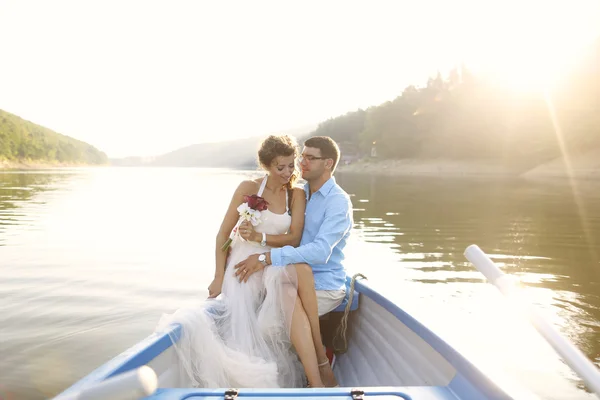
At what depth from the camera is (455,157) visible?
203 ft

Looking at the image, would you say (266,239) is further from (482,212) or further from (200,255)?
(482,212)

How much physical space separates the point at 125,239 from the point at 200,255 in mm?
2936

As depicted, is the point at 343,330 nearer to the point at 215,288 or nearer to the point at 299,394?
the point at 215,288

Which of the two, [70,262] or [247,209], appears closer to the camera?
[247,209]

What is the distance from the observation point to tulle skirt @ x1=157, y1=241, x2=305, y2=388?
10.1ft

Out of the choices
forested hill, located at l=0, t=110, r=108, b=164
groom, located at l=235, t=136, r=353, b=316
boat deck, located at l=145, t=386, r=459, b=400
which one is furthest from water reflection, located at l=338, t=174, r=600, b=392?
forested hill, located at l=0, t=110, r=108, b=164

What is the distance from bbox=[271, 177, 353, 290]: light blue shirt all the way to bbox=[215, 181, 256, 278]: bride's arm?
1.67ft

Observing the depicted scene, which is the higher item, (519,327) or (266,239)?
(266,239)

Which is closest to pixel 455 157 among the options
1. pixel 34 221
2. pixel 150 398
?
pixel 34 221

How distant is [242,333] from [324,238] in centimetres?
88

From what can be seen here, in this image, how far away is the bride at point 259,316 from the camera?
308 centimetres

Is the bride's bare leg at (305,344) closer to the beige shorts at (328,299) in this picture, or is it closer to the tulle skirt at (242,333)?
the tulle skirt at (242,333)

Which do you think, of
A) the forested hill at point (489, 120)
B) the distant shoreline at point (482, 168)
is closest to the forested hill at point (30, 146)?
the distant shoreline at point (482, 168)

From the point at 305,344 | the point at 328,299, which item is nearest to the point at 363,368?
the point at 328,299
